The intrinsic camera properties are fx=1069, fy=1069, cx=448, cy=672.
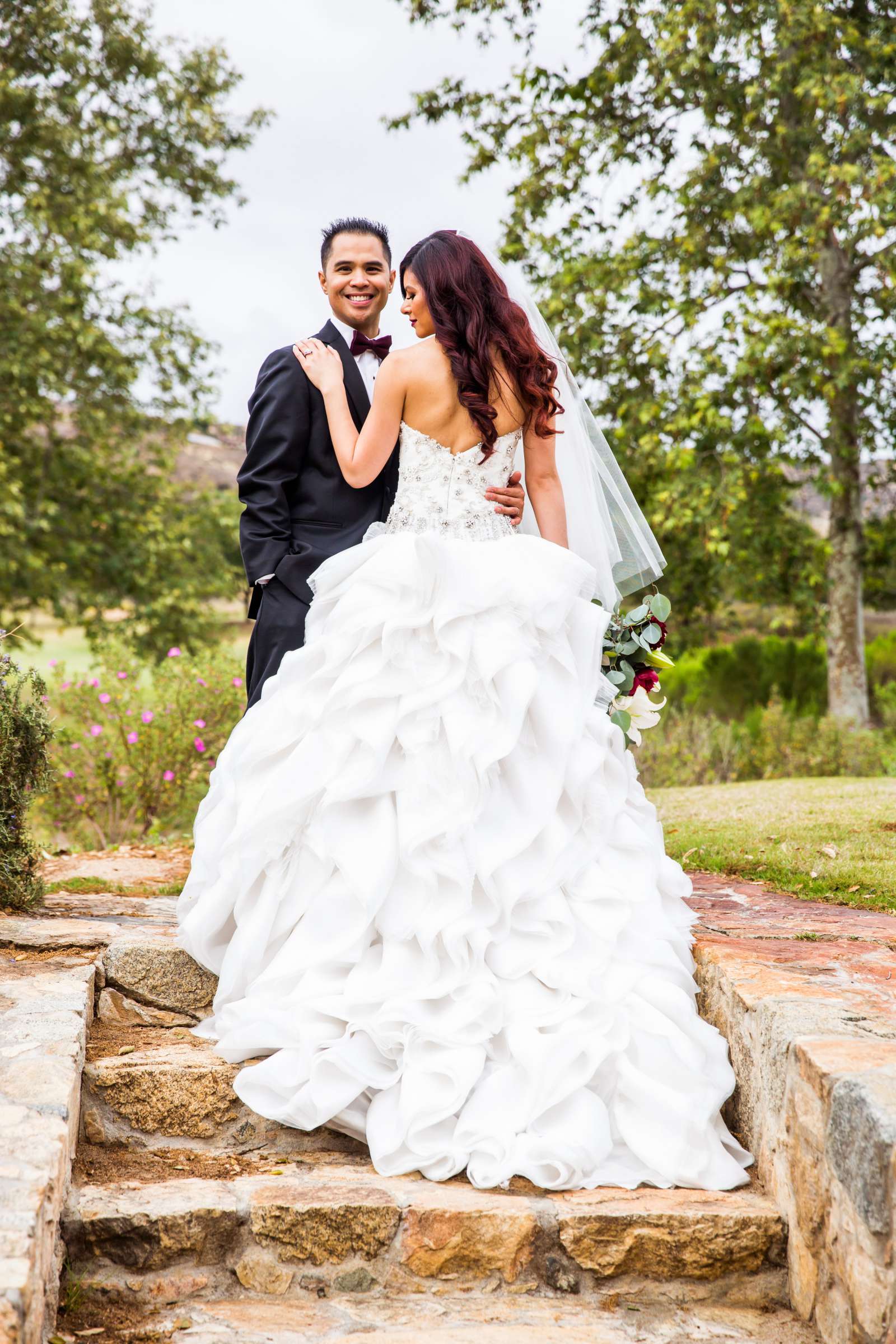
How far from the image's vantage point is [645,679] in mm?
3764

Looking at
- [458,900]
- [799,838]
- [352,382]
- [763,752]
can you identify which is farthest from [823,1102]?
[763,752]

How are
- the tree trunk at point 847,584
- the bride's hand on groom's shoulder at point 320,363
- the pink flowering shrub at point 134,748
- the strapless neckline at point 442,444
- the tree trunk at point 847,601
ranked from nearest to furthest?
the strapless neckline at point 442,444
the bride's hand on groom's shoulder at point 320,363
the pink flowering shrub at point 134,748
the tree trunk at point 847,584
the tree trunk at point 847,601

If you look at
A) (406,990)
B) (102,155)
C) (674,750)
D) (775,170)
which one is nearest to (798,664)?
(674,750)

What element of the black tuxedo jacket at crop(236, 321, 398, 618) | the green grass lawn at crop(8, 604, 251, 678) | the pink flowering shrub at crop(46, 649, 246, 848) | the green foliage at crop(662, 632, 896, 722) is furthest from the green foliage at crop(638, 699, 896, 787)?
the black tuxedo jacket at crop(236, 321, 398, 618)

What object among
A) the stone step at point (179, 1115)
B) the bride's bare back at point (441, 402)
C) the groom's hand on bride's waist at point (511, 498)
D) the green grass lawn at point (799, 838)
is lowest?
the stone step at point (179, 1115)

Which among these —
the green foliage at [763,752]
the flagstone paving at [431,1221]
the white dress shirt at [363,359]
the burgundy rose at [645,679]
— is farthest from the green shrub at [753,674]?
the flagstone paving at [431,1221]

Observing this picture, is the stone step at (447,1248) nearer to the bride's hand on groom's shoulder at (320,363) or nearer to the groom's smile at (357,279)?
the bride's hand on groom's shoulder at (320,363)

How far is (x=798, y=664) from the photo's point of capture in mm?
13742

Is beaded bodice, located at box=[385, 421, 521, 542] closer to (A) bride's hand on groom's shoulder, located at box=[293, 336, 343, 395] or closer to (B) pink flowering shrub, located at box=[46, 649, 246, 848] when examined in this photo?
(A) bride's hand on groom's shoulder, located at box=[293, 336, 343, 395]

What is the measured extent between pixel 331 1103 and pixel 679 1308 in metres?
0.89

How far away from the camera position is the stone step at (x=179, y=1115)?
8.95 ft

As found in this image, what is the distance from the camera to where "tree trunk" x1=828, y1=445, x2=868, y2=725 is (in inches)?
419

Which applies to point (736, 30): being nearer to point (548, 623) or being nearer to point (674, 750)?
point (674, 750)

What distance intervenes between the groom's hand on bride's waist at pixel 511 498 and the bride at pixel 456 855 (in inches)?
1.8
